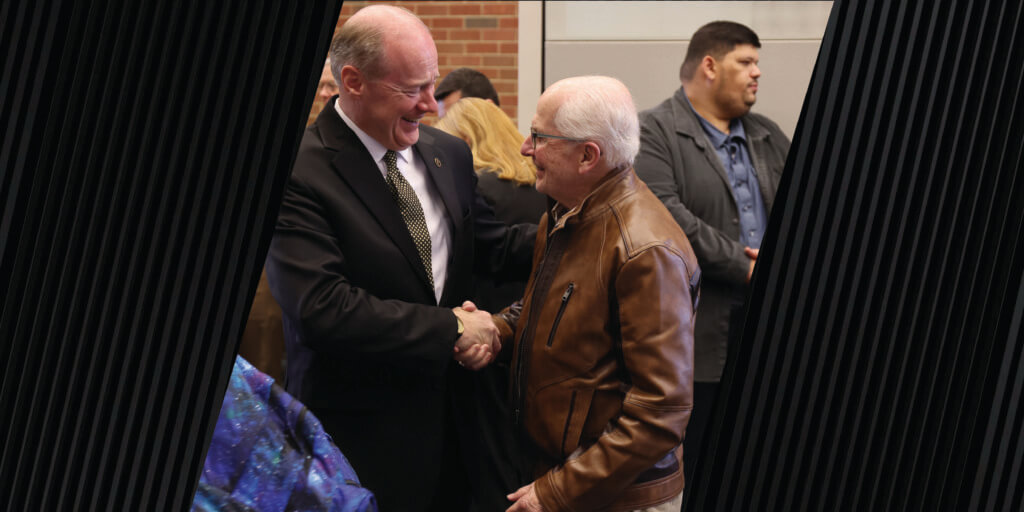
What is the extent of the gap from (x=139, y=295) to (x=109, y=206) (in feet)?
0.41

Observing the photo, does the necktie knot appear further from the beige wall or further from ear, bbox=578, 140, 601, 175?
the beige wall

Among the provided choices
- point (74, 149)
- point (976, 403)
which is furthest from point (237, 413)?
point (976, 403)

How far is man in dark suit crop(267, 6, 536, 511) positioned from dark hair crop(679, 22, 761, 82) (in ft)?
4.76

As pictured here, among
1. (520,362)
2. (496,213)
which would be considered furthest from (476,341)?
(496,213)


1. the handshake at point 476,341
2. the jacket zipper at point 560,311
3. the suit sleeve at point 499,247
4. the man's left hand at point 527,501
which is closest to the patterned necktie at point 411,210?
the handshake at point 476,341

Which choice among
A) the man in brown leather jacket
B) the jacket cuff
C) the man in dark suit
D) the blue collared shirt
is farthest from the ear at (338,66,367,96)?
the blue collared shirt

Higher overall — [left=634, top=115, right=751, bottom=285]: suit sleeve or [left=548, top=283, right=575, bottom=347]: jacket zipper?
[left=634, top=115, right=751, bottom=285]: suit sleeve

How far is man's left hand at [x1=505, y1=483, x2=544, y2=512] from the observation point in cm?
178

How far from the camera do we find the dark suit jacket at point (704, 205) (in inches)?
116

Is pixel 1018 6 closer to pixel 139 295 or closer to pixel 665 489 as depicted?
pixel 665 489

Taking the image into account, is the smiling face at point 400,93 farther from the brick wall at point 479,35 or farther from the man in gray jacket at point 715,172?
the brick wall at point 479,35

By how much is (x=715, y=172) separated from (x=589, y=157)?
1392 millimetres

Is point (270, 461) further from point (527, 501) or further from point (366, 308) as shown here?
point (527, 501)

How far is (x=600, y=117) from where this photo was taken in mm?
1808
